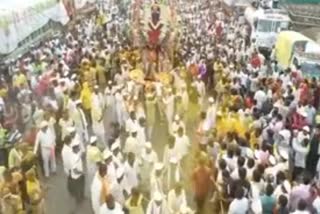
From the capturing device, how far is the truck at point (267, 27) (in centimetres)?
2145

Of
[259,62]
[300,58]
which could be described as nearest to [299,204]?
[259,62]

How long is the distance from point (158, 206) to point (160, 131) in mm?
5497

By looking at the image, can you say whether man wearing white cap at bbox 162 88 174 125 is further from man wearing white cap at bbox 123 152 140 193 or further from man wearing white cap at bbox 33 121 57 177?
man wearing white cap at bbox 123 152 140 193

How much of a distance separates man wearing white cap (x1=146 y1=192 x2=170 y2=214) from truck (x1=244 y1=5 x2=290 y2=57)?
1332cm

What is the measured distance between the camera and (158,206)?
8.09m

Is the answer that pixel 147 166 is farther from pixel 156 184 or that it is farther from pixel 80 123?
pixel 80 123

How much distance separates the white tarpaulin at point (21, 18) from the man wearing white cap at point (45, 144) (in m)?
5.16

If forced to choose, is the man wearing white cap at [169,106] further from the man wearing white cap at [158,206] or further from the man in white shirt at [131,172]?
the man wearing white cap at [158,206]

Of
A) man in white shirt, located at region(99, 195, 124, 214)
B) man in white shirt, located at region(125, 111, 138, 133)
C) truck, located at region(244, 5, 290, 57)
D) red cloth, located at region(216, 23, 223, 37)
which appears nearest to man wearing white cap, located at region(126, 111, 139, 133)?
man in white shirt, located at region(125, 111, 138, 133)

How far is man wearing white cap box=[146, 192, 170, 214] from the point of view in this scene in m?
8.08

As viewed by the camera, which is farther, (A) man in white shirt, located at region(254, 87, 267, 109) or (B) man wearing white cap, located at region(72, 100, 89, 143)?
(A) man in white shirt, located at region(254, 87, 267, 109)

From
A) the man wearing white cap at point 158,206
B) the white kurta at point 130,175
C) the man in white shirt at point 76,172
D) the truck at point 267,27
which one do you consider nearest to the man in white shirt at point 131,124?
the man in white shirt at point 76,172

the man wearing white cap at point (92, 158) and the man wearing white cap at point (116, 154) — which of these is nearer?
the man wearing white cap at point (116, 154)

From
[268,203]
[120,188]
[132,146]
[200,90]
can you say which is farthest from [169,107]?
[268,203]
